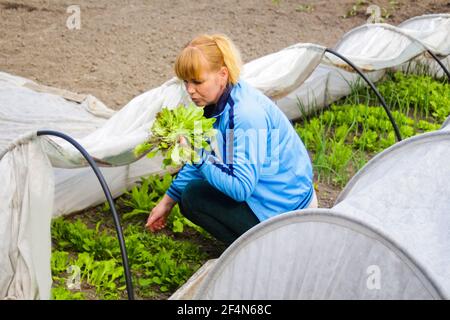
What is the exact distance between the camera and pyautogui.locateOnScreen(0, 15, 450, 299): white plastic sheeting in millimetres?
2695

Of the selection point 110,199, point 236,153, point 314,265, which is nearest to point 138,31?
point 236,153

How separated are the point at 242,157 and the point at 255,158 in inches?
2.0

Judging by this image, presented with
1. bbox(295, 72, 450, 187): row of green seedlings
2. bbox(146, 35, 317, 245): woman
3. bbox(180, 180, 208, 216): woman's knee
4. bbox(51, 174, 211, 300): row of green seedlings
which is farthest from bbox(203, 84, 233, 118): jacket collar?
bbox(295, 72, 450, 187): row of green seedlings

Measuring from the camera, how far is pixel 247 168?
2.76 metres

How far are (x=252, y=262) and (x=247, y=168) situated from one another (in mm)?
593

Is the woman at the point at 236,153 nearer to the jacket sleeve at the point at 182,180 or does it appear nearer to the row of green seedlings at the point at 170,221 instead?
the jacket sleeve at the point at 182,180

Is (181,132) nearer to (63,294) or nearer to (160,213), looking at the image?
(160,213)

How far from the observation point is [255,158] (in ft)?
9.07

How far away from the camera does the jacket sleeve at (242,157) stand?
2.75 meters

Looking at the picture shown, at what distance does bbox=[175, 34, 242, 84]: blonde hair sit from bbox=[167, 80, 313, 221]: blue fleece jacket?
0.09m

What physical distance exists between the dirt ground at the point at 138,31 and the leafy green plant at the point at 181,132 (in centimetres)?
223

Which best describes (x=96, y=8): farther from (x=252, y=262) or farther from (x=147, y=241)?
(x=252, y=262)

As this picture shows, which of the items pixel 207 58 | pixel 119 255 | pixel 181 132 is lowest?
pixel 119 255

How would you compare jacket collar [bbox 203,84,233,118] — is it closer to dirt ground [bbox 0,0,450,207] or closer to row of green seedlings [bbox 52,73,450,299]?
row of green seedlings [bbox 52,73,450,299]
